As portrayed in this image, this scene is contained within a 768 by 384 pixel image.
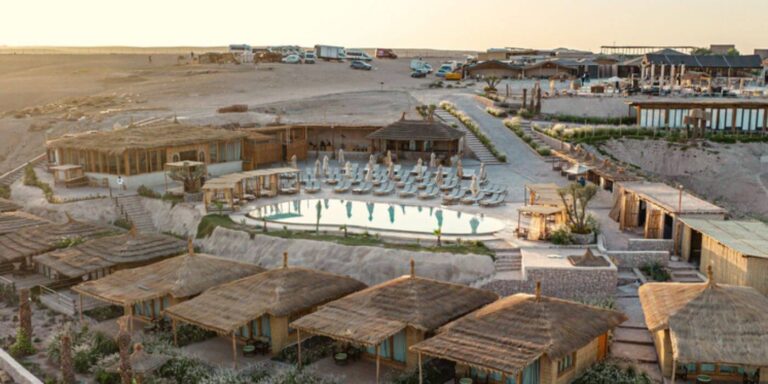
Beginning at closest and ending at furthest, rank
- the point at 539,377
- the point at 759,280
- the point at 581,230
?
the point at 539,377, the point at 759,280, the point at 581,230

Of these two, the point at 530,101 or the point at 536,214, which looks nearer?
the point at 536,214

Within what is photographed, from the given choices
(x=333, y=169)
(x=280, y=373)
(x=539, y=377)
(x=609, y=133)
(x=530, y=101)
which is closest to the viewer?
(x=539, y=377)

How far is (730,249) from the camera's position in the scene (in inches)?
703

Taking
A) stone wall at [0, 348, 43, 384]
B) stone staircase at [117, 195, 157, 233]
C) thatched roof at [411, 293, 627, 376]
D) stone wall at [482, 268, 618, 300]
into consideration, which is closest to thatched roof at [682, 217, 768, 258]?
stone wall at [482, 268, 618, 300]

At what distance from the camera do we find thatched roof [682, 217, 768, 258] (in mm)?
17594

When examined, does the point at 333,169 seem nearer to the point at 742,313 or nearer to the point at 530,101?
A: the point at 530,101

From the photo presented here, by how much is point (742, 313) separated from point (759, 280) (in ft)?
9.97

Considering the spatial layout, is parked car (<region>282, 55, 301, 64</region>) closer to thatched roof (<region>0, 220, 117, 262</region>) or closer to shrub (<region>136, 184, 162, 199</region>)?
shrub (<region>136, 184, 162, 199</region>)

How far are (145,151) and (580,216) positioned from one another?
1881cm

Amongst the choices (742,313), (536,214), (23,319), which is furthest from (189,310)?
(742,313)

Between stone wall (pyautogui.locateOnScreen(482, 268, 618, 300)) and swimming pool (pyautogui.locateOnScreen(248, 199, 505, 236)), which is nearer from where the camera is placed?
stone wall (pyautogui.locateOnScreen(482, 268, 618, 300))

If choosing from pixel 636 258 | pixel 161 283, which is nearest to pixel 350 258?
pixel 161 283

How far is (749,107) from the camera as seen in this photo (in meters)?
40.8

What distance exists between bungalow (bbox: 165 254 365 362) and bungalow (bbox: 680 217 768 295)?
9.17 meters
